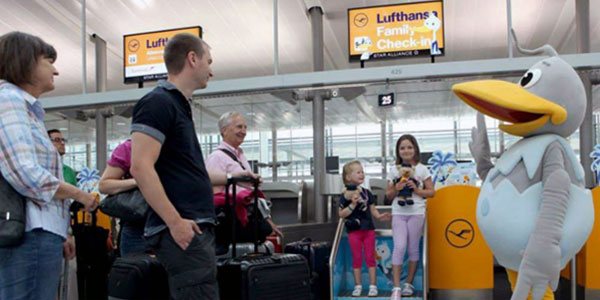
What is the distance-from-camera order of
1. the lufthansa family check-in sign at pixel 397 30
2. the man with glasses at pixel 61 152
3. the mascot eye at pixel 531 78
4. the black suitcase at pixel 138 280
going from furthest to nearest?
the lufthansa family check-in sign at pixel 397 30 → the man with glasses at pixel 61 152 → the mascot eye at pixel 531 78 → the black suitcase at pixel 138 280

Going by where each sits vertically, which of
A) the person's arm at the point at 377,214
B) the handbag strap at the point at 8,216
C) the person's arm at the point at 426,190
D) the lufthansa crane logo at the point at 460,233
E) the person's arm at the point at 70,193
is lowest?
the lufthansa crane logo at the point at 460,233

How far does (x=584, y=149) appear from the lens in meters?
7.51

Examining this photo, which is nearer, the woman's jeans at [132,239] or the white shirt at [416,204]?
the woman's jeans at [132,239]

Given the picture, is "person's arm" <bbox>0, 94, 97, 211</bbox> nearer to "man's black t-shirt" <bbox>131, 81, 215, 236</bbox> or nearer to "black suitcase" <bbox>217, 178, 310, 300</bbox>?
"man's black t-shirt" <bbox>131, 81, 215, 236</bbox>

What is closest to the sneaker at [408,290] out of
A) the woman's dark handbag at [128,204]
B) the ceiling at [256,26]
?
the woman's dark handbag at [128,204]

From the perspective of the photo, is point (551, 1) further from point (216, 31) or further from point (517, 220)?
point (517, 220)

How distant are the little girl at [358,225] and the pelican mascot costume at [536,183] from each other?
236 cm

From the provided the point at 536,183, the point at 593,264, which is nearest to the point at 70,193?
the point at 536,183

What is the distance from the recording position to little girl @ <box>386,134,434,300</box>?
Answer: 185 inches

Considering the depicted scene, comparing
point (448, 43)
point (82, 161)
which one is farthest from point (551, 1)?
point (82, 161)

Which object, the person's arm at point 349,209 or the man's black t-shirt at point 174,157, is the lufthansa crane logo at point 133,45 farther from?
the man's black t-shirt at point 174,157

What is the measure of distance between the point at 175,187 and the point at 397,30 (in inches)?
255

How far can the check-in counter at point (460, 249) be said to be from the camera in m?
4.87

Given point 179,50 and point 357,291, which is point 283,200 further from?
point 179,50
